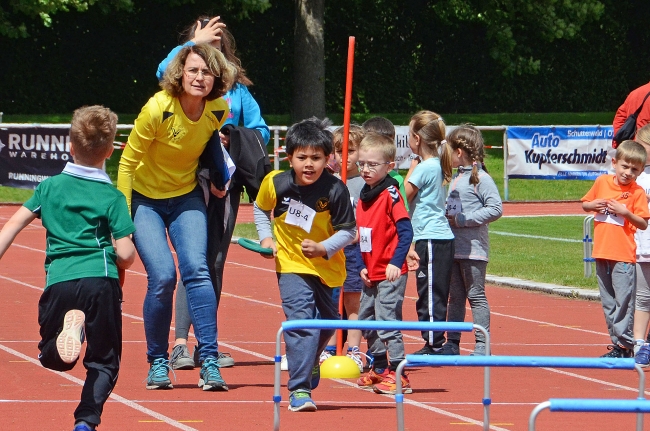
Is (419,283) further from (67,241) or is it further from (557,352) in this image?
(67,241)

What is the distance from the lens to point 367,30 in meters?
41.5

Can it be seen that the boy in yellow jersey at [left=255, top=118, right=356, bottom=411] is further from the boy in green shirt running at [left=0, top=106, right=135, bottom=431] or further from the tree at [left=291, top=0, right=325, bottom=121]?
the tree at [left=291, top=0, right=325, bottom=121]

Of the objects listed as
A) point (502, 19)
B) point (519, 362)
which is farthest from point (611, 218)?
point (502, 19)

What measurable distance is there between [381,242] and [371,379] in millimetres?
845

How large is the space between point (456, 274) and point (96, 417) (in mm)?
3952

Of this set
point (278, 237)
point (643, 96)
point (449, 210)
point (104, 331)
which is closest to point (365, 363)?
point (449, 210)

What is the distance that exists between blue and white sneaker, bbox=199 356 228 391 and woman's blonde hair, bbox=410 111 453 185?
2298 millimetres

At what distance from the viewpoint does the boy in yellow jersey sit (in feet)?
Result: 22.3

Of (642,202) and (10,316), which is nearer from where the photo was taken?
(642,202)

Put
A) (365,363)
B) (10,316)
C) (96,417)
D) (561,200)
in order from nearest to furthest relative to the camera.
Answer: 1. (96,417)
2. (365,363)
3. (10,316)
4. (561,200)

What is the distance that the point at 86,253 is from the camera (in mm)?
5602

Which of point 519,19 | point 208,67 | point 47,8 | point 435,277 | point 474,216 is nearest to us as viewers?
point 208,67

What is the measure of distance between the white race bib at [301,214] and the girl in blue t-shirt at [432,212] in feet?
5.71

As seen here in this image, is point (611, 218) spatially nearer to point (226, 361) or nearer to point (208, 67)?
point (226, 361)
